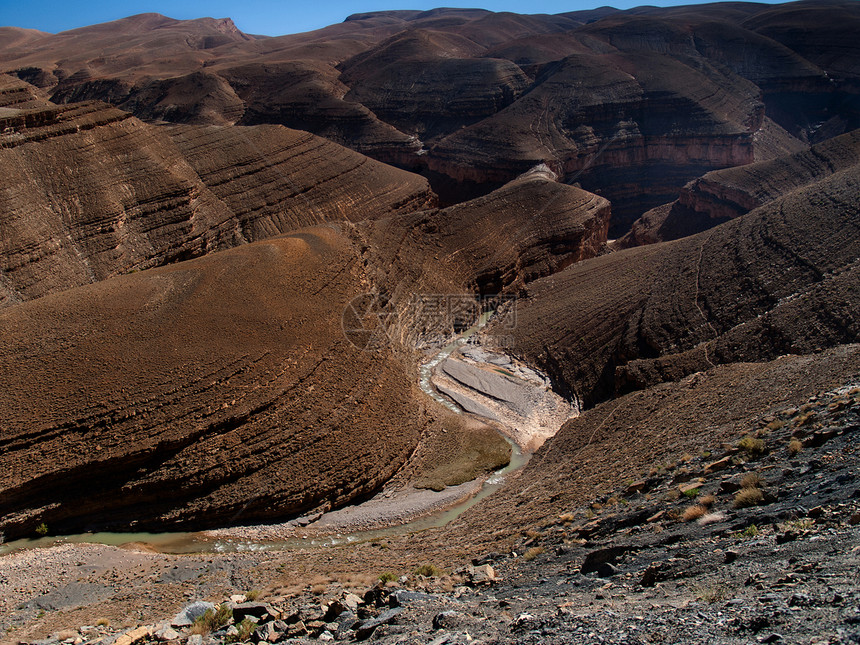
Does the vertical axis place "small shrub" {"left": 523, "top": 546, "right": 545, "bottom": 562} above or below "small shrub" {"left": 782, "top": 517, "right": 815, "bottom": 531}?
below

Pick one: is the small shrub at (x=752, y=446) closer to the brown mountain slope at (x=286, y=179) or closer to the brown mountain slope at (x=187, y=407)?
the brown mountain slope at (x=187, y=407)

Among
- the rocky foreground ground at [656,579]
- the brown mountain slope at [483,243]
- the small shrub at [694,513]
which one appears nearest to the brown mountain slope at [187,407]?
the rocky foreground ground at [656,579]

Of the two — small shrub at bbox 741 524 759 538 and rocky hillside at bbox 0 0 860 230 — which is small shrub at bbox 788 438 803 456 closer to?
small shrub at bbox 741 524 759 538

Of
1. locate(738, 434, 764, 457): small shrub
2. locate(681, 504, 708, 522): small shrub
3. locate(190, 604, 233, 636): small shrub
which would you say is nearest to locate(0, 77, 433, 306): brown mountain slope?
locate(190, 604, 233, 636): small shrub

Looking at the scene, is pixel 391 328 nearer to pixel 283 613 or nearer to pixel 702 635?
pixel 283 613

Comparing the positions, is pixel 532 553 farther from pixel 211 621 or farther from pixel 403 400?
pixel 403 400
